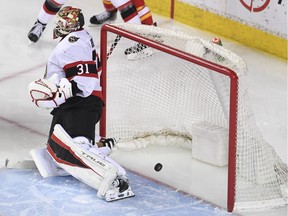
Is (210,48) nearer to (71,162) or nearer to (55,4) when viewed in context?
(71,162)

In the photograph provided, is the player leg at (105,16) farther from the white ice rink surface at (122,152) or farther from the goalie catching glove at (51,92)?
the goalie catching glove at (51,92)

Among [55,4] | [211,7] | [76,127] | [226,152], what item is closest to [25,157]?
Answer: [76,127]

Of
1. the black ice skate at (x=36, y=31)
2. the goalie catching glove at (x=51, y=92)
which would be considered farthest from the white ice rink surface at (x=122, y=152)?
the goalie catching glove at (x=51, y=92)

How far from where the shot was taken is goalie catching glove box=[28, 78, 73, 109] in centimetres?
490

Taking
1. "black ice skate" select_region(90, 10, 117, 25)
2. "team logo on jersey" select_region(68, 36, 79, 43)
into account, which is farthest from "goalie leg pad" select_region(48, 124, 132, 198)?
"black ice skate" select_region(90, 10, 117, 25)

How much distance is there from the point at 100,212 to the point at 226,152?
735 mm

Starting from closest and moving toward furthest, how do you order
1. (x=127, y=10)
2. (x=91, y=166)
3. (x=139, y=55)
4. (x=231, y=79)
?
(x=231, y=79) < (x=91, y=166) < (x=139, y=55) < (x=127, y=10)

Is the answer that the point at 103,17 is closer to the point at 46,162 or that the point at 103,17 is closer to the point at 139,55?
the point at 139,55

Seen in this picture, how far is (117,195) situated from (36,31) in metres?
2.21

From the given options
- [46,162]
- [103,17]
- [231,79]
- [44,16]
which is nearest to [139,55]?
[46,162]

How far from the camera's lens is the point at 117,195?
16.0 feet

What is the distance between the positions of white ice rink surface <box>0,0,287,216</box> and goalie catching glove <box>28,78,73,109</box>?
476 mm

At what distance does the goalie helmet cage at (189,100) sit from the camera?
4.77 metres

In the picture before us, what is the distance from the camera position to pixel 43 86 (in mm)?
4902
